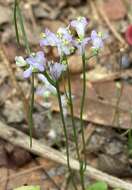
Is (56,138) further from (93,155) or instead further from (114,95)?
(114,95)

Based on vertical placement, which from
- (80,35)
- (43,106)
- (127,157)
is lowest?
(127,157)

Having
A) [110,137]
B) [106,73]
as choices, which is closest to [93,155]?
[110,137]

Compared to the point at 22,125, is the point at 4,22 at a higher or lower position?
higher

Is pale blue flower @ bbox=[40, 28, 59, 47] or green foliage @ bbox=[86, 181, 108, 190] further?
green foliage @ bbox=[86, 181, 108, 190]

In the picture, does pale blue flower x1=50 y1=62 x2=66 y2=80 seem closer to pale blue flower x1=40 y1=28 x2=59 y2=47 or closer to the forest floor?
pale blue flower x1=40 y1=28 x2=59 y2=47

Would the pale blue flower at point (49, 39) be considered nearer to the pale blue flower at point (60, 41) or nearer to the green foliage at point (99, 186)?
the pale blue flower at point (60, 41)

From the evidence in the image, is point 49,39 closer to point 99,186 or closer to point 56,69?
point 56,69

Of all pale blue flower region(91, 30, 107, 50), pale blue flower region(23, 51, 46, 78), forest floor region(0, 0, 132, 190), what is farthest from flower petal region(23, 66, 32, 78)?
forest floor region(0, 0, 132, 190)
